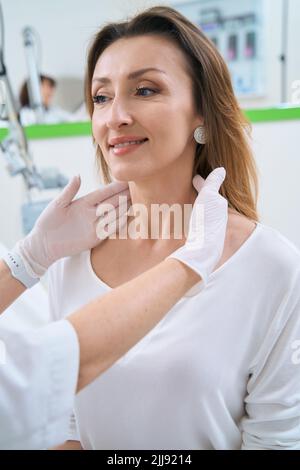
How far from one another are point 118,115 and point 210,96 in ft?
0.70

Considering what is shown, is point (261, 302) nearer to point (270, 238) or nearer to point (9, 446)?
point (270, 238)

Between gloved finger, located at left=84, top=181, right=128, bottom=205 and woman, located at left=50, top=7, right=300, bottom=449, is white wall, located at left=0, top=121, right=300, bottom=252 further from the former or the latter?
gloved finger, located at left=84, top=181, right=128, bottom=205

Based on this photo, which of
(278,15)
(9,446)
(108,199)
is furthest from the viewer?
(278,15)

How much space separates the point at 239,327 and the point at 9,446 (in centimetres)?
47

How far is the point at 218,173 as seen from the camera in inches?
37.2

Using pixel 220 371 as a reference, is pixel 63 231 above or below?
above

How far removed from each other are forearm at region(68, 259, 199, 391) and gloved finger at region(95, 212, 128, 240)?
1.35ft

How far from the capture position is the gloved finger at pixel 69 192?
1.09 m

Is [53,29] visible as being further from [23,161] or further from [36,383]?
[36,383]

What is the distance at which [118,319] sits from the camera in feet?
2.23

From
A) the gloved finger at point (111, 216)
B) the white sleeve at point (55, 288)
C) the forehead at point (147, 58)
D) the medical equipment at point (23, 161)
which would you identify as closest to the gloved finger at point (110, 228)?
the gloved finger at point (111, 216)

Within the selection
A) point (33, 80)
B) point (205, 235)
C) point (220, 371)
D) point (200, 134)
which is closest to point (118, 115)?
point (200, 134)

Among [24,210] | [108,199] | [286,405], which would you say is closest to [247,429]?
[286,405]

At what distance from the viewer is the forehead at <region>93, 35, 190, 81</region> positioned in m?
0.95
